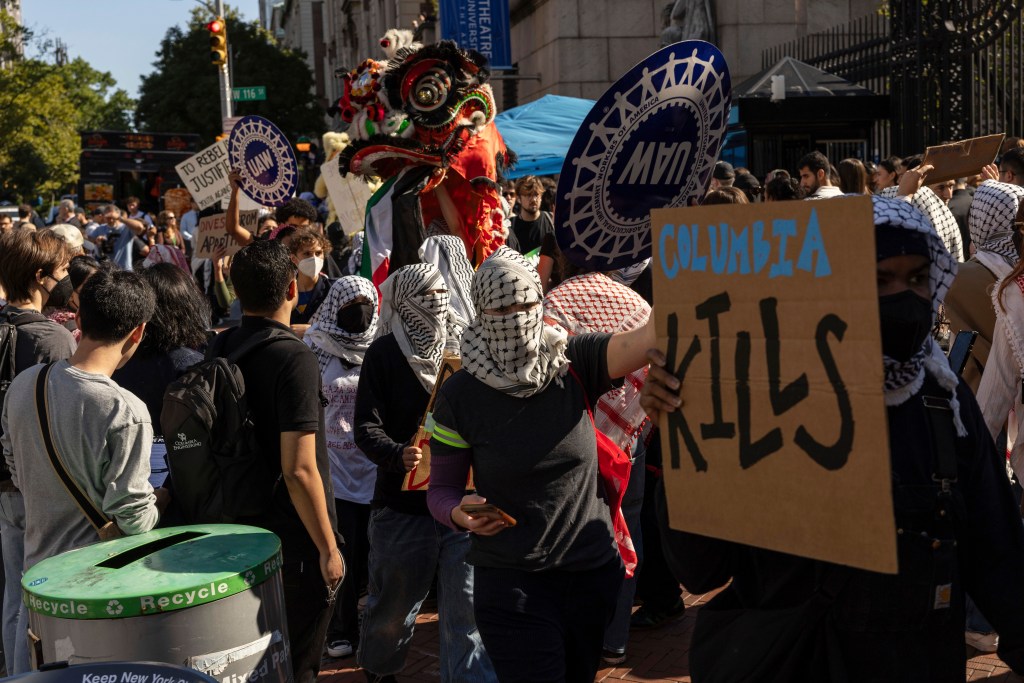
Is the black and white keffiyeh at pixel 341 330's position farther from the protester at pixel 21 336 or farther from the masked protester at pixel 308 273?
the masked protester at pixel 308 273

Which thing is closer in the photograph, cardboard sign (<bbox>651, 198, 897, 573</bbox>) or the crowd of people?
cardboard sign (<bbox>651, 198, 897, 573</bbox>)

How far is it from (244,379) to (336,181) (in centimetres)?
659

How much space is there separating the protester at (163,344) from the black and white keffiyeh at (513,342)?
1716mm

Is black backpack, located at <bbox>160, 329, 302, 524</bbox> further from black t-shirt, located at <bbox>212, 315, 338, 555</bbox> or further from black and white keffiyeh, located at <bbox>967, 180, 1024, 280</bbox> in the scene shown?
black and white keffiyeh, located at <bbox>967, 180, 1024, 280</bbox>

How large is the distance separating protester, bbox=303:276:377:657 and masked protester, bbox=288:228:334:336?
2191 mm

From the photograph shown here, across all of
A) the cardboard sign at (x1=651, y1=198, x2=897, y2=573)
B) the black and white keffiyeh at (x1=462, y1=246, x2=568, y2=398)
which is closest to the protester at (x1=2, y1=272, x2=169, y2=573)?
the black and white keffiyeh at (x1=462, y1=246, x2=568, y2=398)

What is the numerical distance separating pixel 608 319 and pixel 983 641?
2476 millimetres

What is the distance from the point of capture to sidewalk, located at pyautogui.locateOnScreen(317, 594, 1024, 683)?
5.15 m

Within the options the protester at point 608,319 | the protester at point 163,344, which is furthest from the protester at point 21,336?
the protester at point 608,319

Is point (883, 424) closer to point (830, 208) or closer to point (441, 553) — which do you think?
point (830, 208)

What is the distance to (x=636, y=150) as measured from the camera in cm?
422

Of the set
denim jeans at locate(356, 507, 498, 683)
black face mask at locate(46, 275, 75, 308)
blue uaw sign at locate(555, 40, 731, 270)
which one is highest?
blue uaw sign at locate(555, 40, 731, 270)

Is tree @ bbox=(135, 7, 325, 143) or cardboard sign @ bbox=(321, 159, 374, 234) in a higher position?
tree @ bbox=(135, 7, 325, 143)

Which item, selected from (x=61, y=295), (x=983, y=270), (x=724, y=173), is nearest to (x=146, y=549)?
(x=61, y=295)
